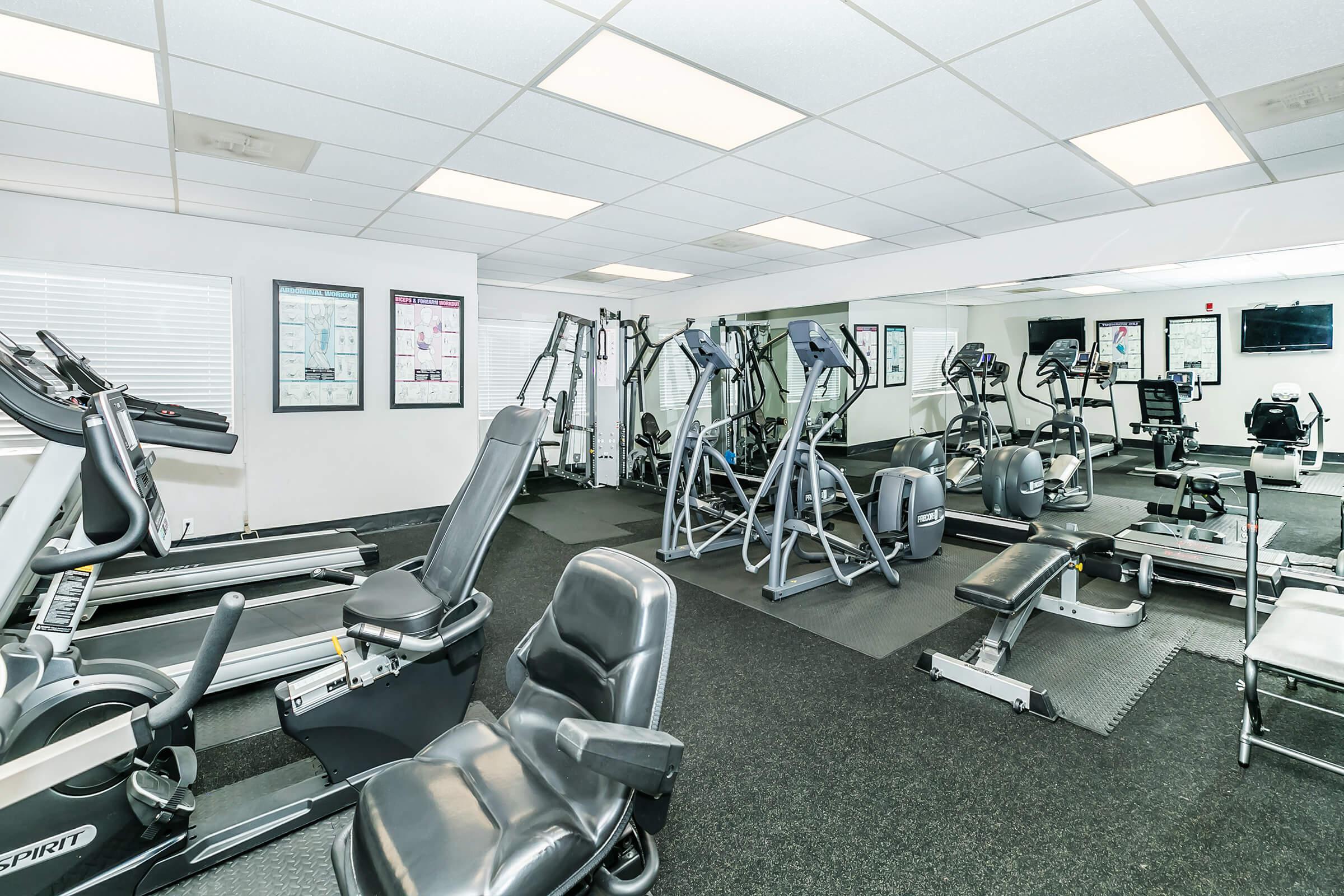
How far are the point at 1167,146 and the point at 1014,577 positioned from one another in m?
2.31

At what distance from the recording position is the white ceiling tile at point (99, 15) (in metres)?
1.91

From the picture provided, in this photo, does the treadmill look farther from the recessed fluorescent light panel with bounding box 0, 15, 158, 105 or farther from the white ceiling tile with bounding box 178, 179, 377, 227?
the white ceiling tile with bounding box 178, 179, 377, 227

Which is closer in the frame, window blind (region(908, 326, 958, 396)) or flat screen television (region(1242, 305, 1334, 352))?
flat screen television (region(1242, 305, 1334, 352))

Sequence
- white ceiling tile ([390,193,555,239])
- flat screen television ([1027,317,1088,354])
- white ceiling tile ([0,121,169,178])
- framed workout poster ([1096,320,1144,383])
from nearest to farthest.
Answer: white ceiling tile ([0,121,169,178])
white ceiling tile ([390,193,555,239])
framed workout poster ([1096,320,1144,383])
flat screen television ([1027,317,1088,354])

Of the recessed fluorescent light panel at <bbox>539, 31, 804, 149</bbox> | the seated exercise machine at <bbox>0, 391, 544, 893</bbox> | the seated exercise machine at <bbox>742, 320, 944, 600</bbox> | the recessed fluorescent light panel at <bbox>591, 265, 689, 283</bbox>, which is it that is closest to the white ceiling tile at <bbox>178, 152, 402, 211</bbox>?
the recessed fluorescent light panel at <bbox>539, 31, 804, 149</bbox>

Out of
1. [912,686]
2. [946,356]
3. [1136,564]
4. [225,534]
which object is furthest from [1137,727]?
[225,534]

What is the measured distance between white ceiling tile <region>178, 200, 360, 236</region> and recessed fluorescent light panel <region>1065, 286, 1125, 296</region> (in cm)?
539

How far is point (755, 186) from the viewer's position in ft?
11.8

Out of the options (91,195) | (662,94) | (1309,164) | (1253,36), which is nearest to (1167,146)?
(1309,164)

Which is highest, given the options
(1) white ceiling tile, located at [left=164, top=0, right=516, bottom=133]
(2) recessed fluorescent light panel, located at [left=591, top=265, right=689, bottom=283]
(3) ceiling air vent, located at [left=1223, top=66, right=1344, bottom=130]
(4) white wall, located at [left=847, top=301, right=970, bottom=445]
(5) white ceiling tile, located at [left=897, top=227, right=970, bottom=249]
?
(2) recessed fluorescent light panel, located at [left=591, top=265, right=689, bottom=283]

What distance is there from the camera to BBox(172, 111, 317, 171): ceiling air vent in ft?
9.16

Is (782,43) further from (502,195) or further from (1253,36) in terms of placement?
(502,195)

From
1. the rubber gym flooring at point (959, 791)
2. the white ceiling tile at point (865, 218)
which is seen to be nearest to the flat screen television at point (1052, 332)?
the white ceiling tile at point (865, 218)

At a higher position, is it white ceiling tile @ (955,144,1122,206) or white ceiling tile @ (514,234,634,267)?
white ceiling tile @ (514,234,634,267)
